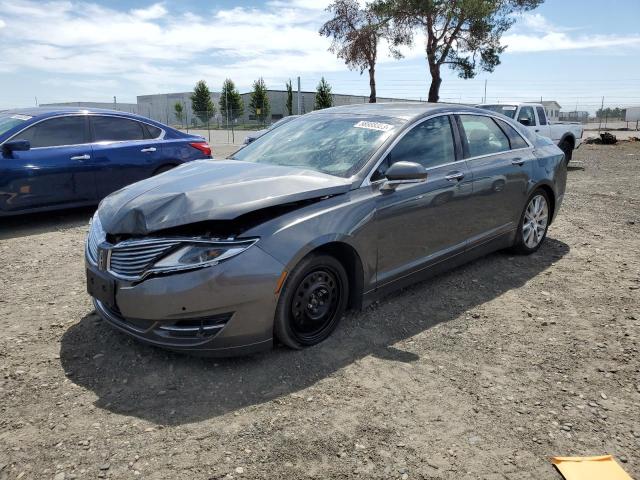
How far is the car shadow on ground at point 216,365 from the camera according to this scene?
2.79 metres

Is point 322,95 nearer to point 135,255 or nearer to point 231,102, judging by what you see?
point 231,102

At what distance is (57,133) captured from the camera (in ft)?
21.8

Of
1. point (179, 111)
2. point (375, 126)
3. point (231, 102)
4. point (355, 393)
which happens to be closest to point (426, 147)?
point (375, 126)

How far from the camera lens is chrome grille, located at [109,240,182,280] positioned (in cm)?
291

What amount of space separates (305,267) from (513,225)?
2.79 metres

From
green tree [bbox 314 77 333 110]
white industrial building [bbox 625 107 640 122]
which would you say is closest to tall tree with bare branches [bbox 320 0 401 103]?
green tree [bbox 314 77 333 110]

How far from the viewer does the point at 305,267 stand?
3123 mm

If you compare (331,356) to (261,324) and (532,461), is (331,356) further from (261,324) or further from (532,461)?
(532,461)

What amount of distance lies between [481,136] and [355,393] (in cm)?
290

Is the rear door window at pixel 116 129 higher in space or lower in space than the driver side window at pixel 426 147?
higher

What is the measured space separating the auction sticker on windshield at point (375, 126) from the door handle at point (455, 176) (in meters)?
0.66

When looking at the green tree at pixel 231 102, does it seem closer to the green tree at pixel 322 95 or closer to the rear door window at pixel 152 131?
the green tree at pixel 322 95

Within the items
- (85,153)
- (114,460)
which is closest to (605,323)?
(114,460)

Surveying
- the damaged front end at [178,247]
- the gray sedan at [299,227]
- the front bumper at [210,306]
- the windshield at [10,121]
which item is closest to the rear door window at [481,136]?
the gray sedan at [299,227]
